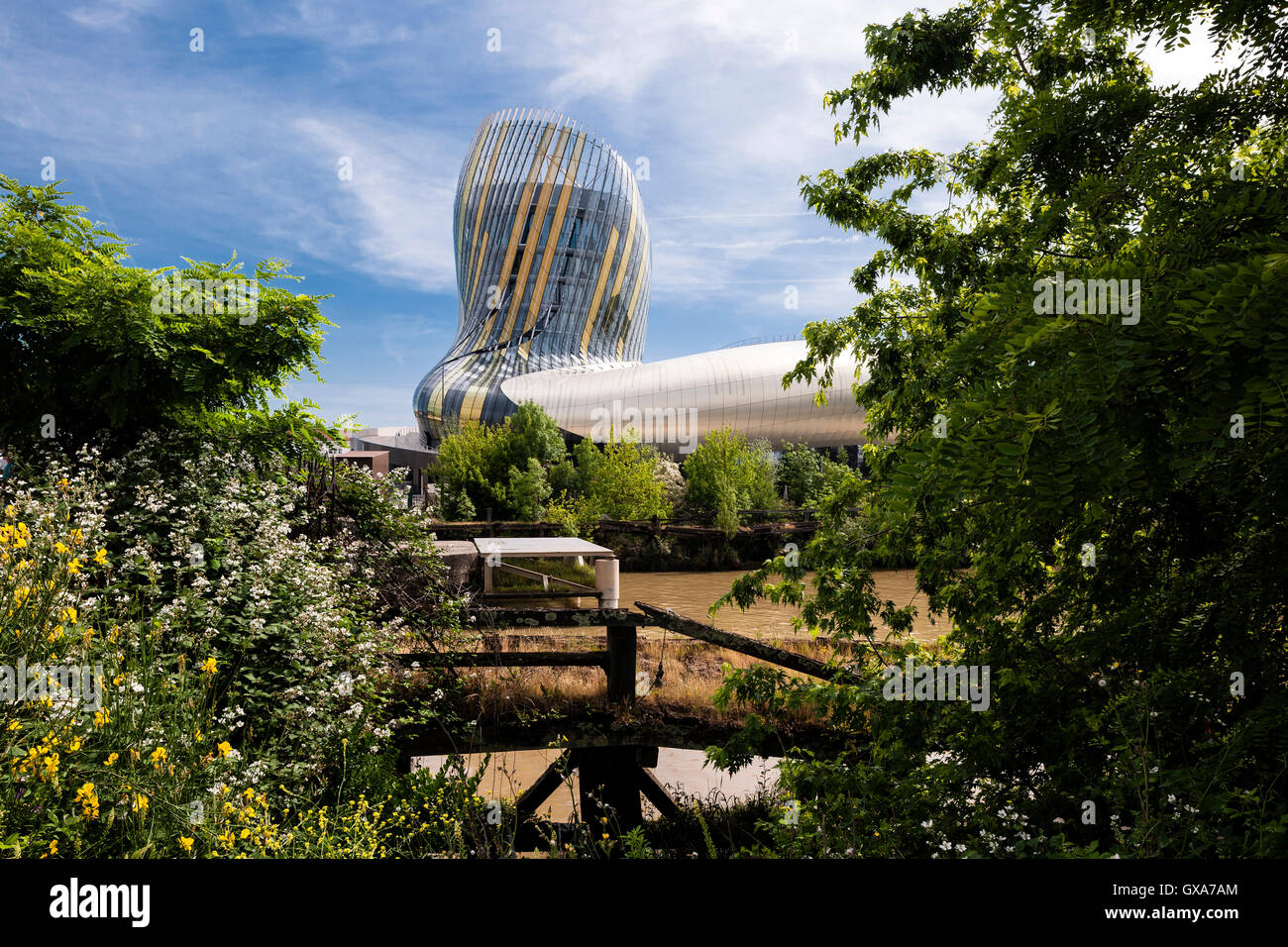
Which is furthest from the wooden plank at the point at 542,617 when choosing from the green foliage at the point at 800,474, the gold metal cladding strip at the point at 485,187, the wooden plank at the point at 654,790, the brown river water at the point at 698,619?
the gold metal cladding strip at the point at 485,187

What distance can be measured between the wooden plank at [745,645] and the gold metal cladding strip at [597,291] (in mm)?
59286

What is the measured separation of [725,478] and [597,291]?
3851 centimetres

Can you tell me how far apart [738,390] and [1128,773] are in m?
45.5

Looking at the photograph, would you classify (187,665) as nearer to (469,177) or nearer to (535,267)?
(535,267)

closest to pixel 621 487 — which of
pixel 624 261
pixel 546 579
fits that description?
pixel 546 579

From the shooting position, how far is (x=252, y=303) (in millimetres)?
6016

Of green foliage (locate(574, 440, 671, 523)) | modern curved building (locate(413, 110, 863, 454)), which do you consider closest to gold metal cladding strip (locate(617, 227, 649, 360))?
modern curved building (locate(413, 110, 863, 454))

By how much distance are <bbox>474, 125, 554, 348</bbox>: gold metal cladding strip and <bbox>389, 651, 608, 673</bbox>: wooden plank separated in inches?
2335

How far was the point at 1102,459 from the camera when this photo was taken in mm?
1651

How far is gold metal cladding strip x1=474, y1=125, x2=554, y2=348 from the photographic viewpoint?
61906mm

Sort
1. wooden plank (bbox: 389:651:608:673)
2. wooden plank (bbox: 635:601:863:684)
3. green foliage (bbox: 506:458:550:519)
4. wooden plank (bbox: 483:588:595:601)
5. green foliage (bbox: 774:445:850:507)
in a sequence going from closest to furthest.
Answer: wooden plank (bbox: 635:601:863:684) < wooden plank (bbox: 389:651:608:673) < wooden plank (bbox: 483:588:595:601) < green foliage (bbox: 506:458:550:519) < green foliage (bbox: 774:445:850:507)

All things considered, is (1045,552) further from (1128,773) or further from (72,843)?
(72,843)

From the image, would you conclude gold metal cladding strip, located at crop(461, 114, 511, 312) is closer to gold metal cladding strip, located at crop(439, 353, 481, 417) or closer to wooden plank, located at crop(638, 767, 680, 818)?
gold metal cladding strip, located at crop(439, 353, 481, 417)

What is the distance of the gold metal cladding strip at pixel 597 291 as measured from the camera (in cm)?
6372
